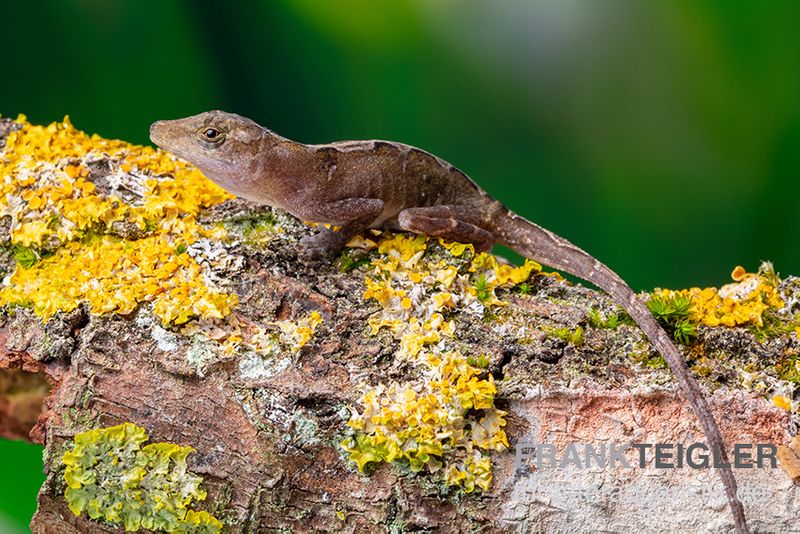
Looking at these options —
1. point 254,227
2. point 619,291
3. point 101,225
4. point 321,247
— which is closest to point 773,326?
point 619,291

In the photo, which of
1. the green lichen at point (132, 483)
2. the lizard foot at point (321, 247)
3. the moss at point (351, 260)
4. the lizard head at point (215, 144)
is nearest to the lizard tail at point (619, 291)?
the moss at point (351, 260)

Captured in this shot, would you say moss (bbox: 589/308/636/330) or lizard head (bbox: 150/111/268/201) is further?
lizard head (bbox: 150/111/268/201)

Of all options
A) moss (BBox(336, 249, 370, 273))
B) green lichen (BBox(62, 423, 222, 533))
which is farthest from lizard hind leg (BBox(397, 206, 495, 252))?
green lichen (BBox(62, 423, 222, 533))

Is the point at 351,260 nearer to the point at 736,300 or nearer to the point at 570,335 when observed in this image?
the point at 570,335

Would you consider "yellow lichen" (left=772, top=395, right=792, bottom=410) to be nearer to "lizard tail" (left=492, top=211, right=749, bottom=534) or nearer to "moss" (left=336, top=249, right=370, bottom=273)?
"lizard tail" (left=492, top=211, right=749, bottom=534)

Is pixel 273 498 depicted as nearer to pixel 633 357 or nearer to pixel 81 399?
pixel 81 399

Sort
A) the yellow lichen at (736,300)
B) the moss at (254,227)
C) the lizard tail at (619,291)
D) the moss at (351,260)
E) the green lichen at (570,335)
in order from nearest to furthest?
the lizard tail at (619,291)
the green lichen at (570,335)
the yellow lichen at (736,300)
the moss at (351,260)
the moss at (254,227)

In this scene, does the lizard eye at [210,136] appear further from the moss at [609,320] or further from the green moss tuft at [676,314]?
the green moss tuft at [676,314]
